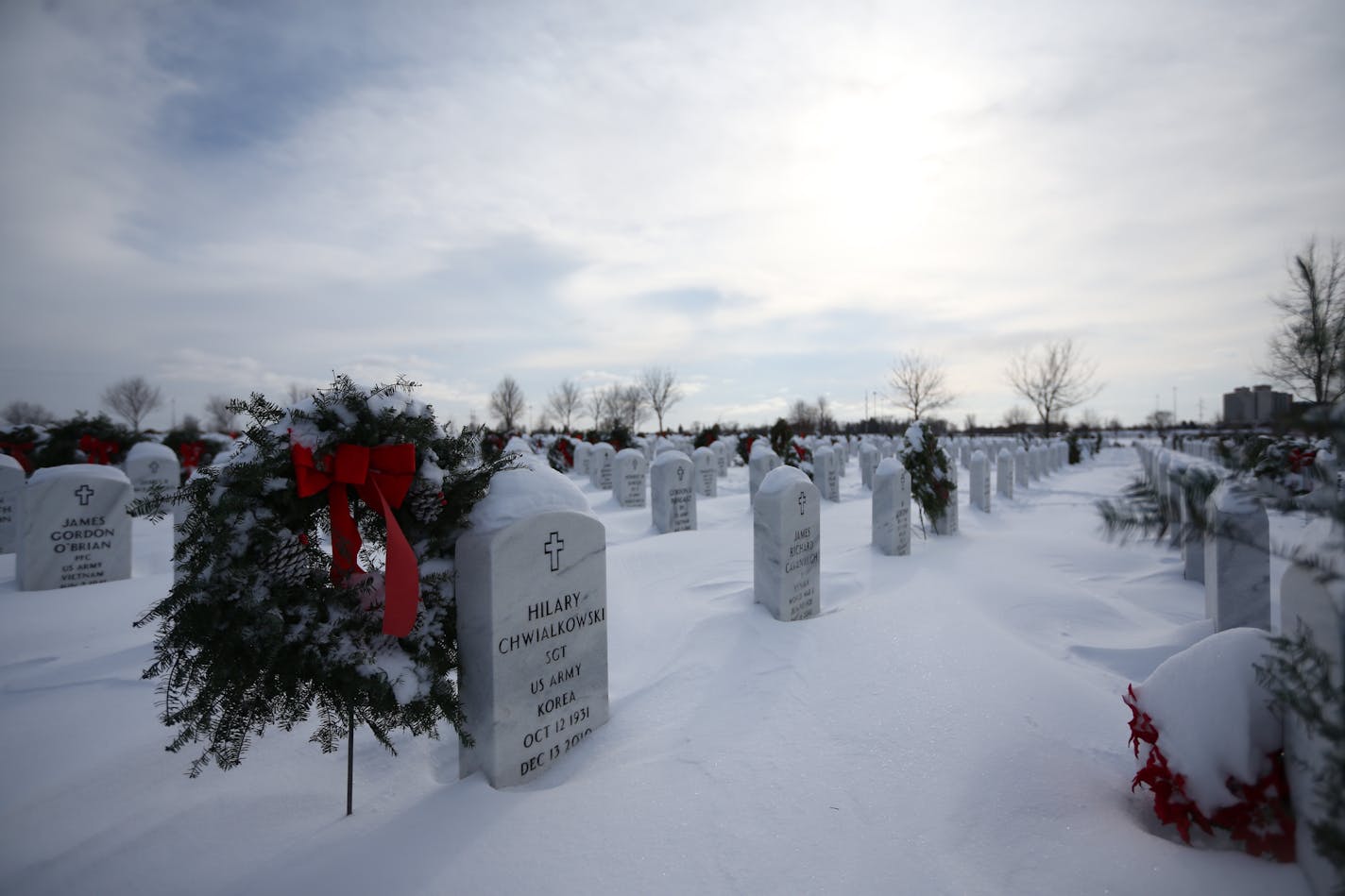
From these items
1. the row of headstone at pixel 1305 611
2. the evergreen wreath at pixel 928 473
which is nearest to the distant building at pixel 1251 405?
the row of headstone at pixel 1305 611

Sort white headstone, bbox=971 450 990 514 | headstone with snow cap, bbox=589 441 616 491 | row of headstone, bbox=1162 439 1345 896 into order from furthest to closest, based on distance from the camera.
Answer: headstone with snow cap, bbox=589 441 616 491 → white headstone, bbox=971 450 990 514 → row of headstone, bbox=1162 439 1345 896

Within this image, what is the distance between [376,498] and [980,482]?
13085 mm

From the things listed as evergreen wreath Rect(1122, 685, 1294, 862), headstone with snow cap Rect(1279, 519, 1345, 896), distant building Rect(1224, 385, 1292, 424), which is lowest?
evergreen wreath Rect(1122, 685, 1294, 862)

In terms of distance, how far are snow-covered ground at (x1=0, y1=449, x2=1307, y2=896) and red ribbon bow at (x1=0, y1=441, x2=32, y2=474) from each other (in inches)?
319

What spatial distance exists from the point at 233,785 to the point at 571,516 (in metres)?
1.91

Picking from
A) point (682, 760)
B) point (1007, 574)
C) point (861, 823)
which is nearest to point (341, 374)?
point (682, 760)

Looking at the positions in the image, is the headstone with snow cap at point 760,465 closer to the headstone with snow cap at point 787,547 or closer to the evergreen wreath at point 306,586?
the headstone with snow cap at point 787,547

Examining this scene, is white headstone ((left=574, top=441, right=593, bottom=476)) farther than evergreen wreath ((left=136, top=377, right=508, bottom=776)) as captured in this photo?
Yes

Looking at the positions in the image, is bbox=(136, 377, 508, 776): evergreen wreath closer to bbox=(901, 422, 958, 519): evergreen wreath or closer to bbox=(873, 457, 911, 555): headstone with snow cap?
bbox=(873, 457, 911, 555): headstone with snow cap

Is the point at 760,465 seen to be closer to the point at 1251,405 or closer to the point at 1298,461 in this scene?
the point at 1298,461

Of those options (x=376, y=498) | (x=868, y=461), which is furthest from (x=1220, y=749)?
(x=868, y=461)

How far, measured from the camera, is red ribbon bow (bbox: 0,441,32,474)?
10.4 metres

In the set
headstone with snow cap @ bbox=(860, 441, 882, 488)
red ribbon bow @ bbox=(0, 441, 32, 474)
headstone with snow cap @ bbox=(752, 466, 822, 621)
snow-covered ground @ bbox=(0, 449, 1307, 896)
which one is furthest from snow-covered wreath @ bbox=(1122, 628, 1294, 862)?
headstone with snow cap @ bbox=(860, 441, 882, 488)

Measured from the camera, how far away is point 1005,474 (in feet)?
51.3
